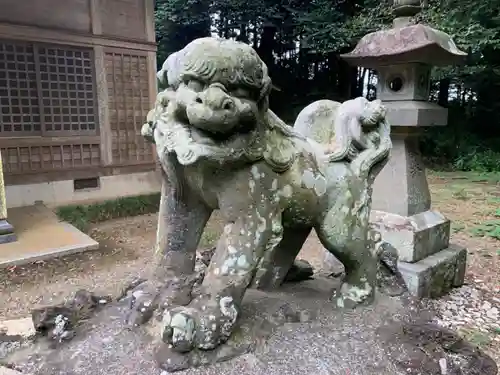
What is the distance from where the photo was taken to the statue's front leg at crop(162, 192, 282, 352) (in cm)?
129

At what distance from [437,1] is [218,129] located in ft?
28.6

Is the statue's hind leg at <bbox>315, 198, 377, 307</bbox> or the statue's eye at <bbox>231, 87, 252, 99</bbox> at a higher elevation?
the statue's eye at <bbox>231, 87, 252, 99</bbox>

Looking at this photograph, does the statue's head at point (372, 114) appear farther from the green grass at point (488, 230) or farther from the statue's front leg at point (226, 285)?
the green grass at point (488, 230)

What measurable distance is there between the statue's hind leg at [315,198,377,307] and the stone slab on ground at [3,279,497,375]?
0.21ft

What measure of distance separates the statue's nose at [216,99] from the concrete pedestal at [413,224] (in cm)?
202

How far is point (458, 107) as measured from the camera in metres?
12.8

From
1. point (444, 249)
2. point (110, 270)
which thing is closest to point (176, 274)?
point (444, 249)

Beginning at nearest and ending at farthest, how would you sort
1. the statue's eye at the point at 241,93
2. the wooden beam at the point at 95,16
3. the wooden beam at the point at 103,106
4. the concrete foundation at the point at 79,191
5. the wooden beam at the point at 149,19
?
the statue's eye at the point at 241,93 → the concrete foundation at the point at 79,191 → the wooden beam at the point at 95,16 → the wooden beam at the point at 103,106 → the wooden beam at the point at 149,19

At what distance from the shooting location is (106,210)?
6.70 meters

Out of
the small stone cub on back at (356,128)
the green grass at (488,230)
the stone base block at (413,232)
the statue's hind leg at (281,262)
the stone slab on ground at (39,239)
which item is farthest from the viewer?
the green grass at (488,230)

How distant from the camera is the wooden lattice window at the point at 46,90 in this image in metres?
6.07

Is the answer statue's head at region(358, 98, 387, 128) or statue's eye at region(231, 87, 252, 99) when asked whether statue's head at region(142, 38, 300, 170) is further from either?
statue's head at region(358, 98, 387, 128)

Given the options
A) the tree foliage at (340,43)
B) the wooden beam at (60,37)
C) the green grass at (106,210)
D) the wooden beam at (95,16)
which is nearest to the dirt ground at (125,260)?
the green grass at (106,210)

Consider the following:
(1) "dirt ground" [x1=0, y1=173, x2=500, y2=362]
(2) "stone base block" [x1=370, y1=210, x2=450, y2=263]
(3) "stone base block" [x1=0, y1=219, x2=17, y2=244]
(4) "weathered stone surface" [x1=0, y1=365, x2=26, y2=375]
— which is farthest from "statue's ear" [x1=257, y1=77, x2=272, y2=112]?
(3) "stone base block" [x1=0, y1=219, x2=17, y2=244]
